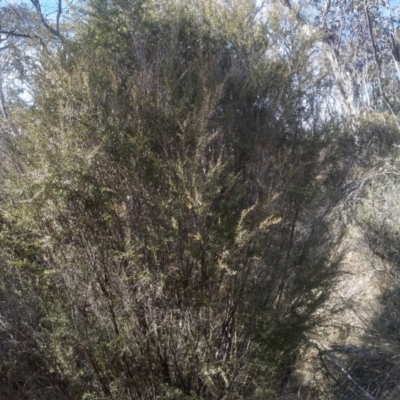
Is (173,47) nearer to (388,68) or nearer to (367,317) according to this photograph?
(367,317)

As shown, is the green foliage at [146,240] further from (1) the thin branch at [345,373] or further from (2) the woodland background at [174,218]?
(1) the thin branch at [345,373]

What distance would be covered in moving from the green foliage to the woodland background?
2cm

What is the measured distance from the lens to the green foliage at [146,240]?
4621mm

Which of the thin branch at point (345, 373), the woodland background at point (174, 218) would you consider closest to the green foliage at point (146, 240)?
the woodland background at point (174, 218)

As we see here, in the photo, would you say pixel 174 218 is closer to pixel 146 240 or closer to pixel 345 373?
pixel 146 240

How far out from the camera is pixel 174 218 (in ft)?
15.8

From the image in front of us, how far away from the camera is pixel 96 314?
4586 mm

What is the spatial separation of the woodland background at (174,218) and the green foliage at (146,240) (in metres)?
0.02

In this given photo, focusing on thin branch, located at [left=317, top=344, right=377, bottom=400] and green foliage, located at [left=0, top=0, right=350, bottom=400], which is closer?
green foliage, located at [left=0, top=0, right=350, bottom=400]

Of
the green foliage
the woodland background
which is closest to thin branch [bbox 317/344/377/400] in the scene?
the woodland background

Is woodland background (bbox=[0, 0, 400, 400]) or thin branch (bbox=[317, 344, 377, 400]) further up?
woodland background (bbox=[0, 0, 400, 400])

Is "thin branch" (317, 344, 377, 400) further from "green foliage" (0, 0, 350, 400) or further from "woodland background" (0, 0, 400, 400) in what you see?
"green foliage" (0, 0, 350, 400)

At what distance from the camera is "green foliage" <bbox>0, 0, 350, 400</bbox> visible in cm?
462

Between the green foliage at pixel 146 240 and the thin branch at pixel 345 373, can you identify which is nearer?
the green foliage at pixel 146 240
